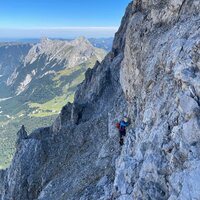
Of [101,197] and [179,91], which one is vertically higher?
[179,91]

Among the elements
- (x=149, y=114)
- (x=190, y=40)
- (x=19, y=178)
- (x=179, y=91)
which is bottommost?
(x=19, y=178)

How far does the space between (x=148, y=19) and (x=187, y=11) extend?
13582mm

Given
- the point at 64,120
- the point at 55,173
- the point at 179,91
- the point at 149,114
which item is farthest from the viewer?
the point at 64,120

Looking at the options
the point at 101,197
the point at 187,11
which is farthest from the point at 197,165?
the point at 187,11

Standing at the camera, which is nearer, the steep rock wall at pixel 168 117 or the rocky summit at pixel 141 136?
the steep rock wall at pixel 168 117

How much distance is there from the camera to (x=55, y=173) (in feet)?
257

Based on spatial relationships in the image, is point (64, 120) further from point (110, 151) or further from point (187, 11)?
point (187, 11)

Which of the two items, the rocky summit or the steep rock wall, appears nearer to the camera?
the steep rock wall

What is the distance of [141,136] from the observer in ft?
138

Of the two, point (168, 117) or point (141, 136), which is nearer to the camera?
point (168, 117)

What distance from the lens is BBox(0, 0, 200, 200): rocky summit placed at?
32.3m

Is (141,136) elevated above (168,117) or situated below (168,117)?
below

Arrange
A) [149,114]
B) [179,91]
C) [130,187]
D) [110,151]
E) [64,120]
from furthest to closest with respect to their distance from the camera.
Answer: [64,120]
[110,151]
[149,114]
[130,187]
[179,91]

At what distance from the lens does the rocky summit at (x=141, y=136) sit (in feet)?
106
